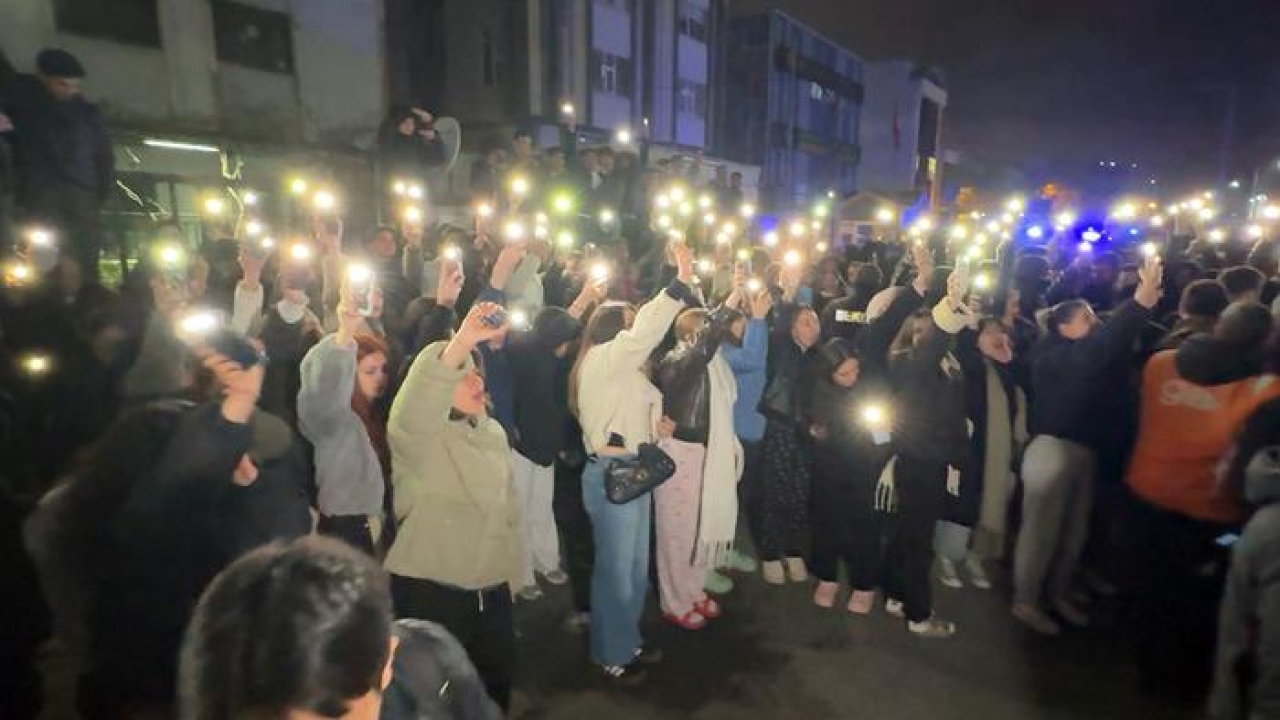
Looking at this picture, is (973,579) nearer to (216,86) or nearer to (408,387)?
(408,387)

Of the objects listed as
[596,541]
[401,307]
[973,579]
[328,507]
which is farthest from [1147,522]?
[401,307]

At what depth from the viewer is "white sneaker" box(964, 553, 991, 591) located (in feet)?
18.9

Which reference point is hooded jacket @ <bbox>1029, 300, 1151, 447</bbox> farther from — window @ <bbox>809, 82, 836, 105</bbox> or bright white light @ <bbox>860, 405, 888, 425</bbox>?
window @ <bbox>809, 82, 836, 105</bbox>

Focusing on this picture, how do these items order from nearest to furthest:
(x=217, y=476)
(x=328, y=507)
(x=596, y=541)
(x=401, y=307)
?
1. (x=217, y=476)
2. (x=328, y=507)
3. (x=596, y=541)
4. (x=401, y=307)

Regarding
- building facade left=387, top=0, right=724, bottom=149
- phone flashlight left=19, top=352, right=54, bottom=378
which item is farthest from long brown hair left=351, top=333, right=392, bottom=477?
building facade left=387, top=0, right=724, bottom=149

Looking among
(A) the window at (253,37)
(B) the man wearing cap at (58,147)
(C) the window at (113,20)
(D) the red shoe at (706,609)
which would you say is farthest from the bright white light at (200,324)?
(A) the window at (253,37)

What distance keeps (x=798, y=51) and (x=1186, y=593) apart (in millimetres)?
46702

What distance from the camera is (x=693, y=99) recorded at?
117 feet

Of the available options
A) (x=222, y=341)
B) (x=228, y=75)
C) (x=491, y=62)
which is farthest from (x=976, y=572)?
(x=491, y=62)

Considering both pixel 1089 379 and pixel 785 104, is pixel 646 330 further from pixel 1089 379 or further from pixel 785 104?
pixel 785 104

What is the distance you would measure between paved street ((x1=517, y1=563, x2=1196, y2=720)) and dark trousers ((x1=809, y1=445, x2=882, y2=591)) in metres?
0.29

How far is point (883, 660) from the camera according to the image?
15.8ft

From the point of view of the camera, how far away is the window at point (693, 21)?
111 ft

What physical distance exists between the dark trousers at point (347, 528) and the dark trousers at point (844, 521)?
9.74 feet
